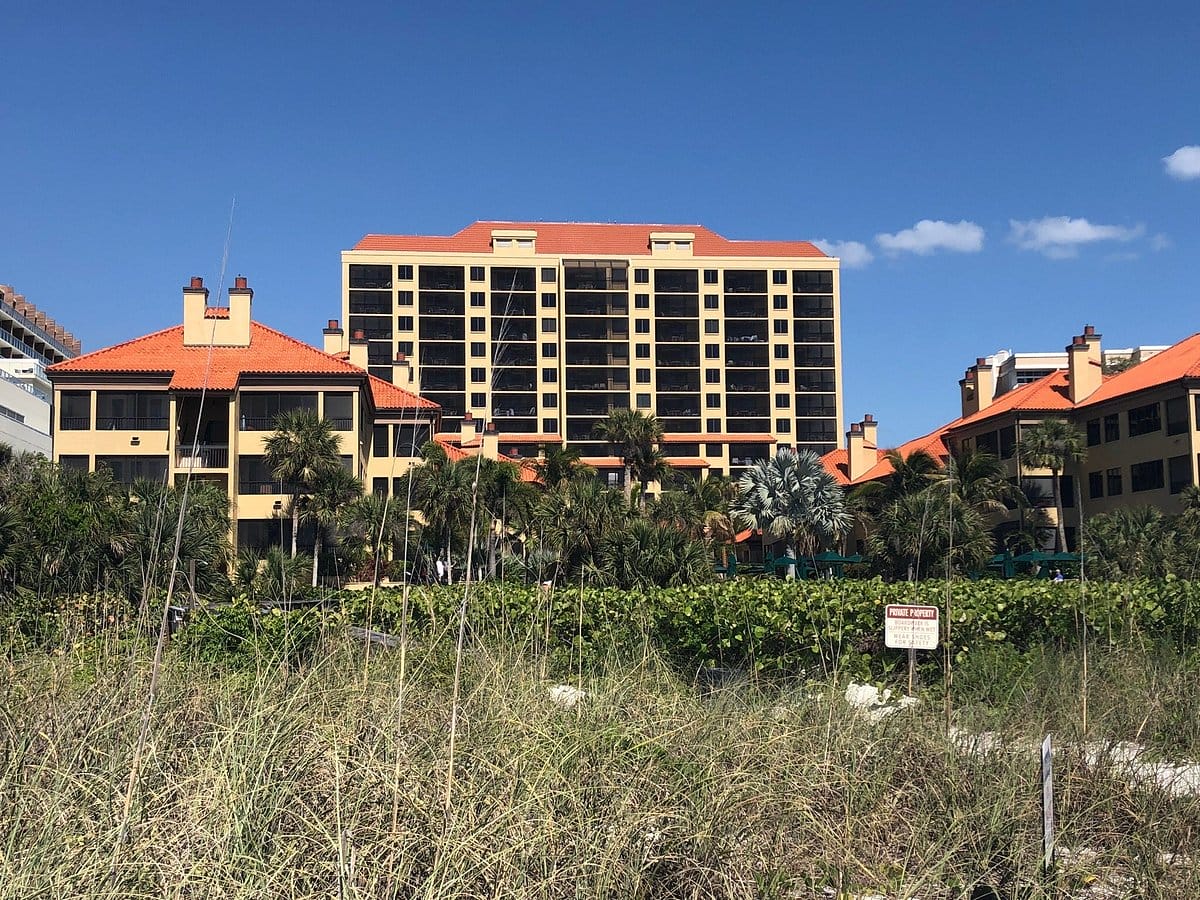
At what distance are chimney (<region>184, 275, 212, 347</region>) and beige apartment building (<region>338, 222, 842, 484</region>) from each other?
37299mm

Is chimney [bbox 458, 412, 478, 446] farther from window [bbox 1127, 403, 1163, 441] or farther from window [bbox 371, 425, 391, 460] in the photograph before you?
window [bbox 1127, 403, 1163, 441]

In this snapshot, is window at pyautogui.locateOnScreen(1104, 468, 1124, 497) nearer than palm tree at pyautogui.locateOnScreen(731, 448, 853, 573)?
No

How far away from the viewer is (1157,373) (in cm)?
4469

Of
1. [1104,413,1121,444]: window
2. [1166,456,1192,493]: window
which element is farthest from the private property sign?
[1104,413,1121,444]: window

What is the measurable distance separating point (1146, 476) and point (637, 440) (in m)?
26.0

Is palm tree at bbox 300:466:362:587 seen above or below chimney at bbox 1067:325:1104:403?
below

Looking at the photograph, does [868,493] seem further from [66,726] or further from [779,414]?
[66,726]

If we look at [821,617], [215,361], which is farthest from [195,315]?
[821,617]

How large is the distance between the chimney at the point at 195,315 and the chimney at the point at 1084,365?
36942 mm

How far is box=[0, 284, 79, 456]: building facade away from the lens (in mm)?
55844

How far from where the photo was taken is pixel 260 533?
3931 centimetres

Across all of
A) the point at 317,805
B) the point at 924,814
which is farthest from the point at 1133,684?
the point at 317,805

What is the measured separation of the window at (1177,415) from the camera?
42.1 meters

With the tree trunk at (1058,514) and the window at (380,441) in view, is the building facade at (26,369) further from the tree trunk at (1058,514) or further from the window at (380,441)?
the tree trunk at (1058,514)
